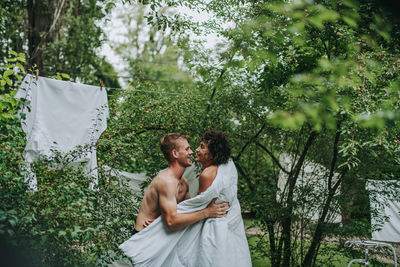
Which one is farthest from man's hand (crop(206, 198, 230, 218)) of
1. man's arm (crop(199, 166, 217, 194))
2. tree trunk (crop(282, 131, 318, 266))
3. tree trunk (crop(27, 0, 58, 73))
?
tree trunk (crop(27, 0, 58, 73))

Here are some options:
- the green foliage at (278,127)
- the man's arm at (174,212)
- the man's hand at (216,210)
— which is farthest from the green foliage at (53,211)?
the green foliage at (278,127)

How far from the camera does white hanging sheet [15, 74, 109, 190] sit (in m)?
3.61

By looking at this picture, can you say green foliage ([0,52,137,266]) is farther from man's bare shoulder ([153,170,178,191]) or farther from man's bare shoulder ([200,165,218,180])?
man's bare shoulder ([200,165,218,180])

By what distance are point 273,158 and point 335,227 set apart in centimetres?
120

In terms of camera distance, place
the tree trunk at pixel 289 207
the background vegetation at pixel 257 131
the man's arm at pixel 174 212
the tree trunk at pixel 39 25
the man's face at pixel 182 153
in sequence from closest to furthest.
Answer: the background vegetation at pixel 257 131 → the man's arm at pixel 174 212 → the man's face at pixel 182 153 → the tree trunk at pixel 289 207 → the tree trunk at pixel 39 25

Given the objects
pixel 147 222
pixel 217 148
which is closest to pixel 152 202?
pixel 147 222

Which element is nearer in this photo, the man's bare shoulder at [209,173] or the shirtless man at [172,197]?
the shirtless man at [172,197]

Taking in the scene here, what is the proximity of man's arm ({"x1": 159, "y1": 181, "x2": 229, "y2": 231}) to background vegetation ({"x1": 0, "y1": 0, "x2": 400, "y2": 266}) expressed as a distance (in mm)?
A: 468

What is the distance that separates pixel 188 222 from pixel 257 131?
225cm

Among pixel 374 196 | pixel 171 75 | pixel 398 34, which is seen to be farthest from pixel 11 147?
pixel 171 75

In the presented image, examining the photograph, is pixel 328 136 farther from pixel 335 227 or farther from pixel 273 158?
pixel 335 227

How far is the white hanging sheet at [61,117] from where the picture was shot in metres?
3.61

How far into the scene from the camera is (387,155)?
14.6 feet

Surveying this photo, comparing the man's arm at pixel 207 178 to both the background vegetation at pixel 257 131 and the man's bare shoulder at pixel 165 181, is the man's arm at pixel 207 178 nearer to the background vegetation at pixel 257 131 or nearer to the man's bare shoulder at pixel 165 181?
the man's bare shoulder at pixel 165 181
